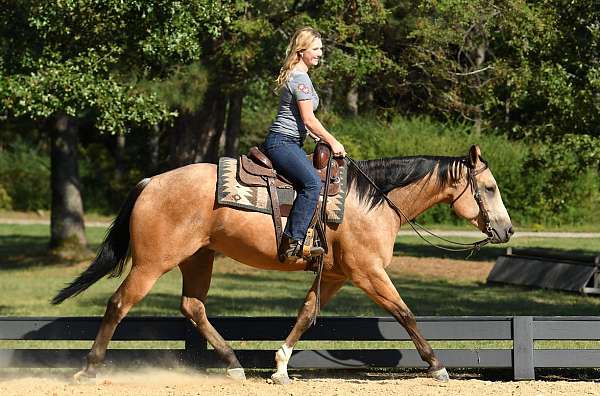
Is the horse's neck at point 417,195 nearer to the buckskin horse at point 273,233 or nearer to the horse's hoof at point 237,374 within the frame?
the buckskin horse at point 273,233

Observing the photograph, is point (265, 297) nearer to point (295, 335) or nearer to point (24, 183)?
point (295, 335)

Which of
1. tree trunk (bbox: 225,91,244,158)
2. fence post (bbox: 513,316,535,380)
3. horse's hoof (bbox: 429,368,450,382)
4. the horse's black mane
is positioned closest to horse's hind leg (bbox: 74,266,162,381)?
the horse's black mane

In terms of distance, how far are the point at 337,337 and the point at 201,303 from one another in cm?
125

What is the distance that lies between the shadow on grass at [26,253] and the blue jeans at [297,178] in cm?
1770

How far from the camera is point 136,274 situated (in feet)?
29.2

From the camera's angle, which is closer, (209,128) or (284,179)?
(284,179)

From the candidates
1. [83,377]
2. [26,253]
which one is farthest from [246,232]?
[26,253]

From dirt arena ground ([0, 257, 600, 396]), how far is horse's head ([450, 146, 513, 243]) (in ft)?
4.25

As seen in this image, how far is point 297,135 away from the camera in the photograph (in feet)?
29.4

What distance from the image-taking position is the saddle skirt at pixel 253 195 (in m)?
8.81

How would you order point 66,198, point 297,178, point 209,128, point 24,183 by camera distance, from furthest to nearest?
1. point 24,183
2. point 66,198
3. point 209,128
4. point 297,178

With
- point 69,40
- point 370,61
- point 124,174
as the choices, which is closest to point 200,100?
point 370,61

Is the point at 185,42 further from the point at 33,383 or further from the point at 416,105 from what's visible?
the point at 416,105

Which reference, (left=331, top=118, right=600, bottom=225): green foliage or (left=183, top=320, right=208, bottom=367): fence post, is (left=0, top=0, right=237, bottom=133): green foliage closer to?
(left=183, top=320, right=208, bottom=367): fence post
